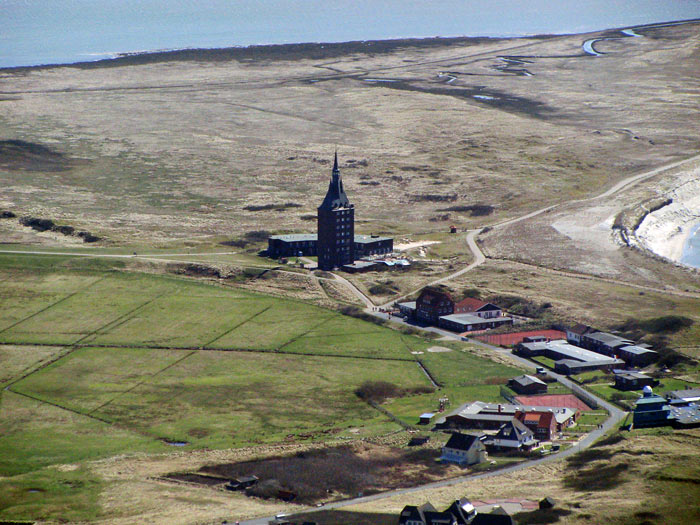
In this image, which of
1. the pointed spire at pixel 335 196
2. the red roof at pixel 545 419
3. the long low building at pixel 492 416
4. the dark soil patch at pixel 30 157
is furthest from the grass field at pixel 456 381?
the dark soil patch at pixel 30 157

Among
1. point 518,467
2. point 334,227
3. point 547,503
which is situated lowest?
point 518,467

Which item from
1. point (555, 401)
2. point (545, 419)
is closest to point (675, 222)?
point (555, 401)

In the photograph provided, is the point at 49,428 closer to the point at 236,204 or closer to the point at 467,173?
the point at 236,204

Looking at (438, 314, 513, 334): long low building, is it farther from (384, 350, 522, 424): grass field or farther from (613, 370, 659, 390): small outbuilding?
(613, 370, 659, 390): small outbuilding

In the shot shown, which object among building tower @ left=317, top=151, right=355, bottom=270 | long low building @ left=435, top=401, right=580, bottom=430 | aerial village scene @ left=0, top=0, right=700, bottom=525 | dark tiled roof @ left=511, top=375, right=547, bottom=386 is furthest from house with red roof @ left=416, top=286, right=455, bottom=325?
long low building @ left=435, top=401, right=580, bottom=430

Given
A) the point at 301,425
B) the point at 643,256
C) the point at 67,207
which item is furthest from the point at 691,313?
the point at 67,207

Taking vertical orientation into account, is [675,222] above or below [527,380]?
above

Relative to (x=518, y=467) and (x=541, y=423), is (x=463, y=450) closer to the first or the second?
(x=518, y=467)
